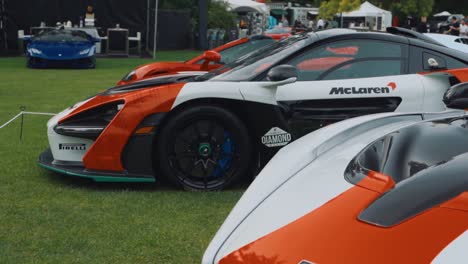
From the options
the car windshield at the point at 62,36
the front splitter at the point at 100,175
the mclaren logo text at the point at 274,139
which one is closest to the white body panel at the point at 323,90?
the mclaren logo text at the point at 274,139

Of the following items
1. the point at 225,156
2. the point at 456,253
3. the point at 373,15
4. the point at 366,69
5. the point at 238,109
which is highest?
the point at 373,15

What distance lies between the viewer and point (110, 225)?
4.13m

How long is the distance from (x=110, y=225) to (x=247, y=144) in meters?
1.22

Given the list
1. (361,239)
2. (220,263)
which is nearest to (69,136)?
(220,263)

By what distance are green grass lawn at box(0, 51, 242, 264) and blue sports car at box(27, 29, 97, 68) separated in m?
12.6

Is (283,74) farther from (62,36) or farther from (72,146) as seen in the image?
(62,36)

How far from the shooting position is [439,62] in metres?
5.23

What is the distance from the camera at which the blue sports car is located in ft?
61.0

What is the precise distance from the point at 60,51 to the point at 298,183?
57.6 ft

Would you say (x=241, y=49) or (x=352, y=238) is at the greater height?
(x=241, y=49)

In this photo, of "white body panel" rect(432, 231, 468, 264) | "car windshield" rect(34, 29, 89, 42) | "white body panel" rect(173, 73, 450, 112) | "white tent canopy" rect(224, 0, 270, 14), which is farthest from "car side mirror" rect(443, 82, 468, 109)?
"white tent canopy" rect(224, 0, 270, 14)

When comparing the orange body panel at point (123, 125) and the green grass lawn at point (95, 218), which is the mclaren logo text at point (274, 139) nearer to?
the green grass lawn at point (95, 218)

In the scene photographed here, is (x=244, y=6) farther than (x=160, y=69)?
Yes

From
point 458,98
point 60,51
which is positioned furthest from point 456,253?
point 60,51
